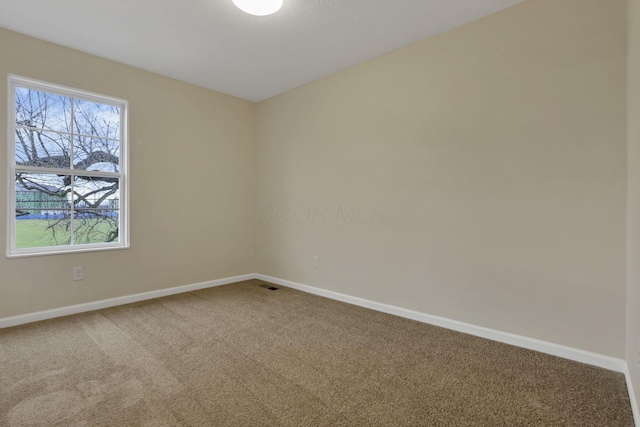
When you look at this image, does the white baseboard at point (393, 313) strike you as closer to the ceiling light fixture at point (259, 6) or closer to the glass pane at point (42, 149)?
the glass pane at point (42, 149)

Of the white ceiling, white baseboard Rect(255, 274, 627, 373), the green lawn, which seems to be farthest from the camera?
the green lawn

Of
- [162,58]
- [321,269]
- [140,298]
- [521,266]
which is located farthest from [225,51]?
[521,266]

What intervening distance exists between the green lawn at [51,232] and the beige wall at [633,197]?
425cm

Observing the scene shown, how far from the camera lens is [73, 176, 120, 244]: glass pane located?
3.12 meters

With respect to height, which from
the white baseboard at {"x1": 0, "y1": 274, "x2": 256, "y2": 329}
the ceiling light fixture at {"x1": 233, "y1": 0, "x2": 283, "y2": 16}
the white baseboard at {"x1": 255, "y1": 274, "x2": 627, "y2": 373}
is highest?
the ceiling light fixture at {"x1": 233, "y1": 0, "x2": 283, "y2": 16}

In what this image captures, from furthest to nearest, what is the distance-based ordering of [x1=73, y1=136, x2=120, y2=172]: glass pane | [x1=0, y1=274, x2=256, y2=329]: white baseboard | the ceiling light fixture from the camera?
[x1=73, y1=136, x2=120, y2=172]: glass pane
[x1=0, y1=274, x2=256, y2=329]: white baseboard
the ceiling light fixture

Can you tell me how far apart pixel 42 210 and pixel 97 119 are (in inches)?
41.3

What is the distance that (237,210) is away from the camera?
4352mm

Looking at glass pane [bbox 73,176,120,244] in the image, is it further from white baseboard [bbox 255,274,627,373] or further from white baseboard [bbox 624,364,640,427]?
white baseboard [bbox 624,364,640,427]

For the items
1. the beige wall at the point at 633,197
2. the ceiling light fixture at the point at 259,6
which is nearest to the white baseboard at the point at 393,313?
the beige wall at the point at 633,197

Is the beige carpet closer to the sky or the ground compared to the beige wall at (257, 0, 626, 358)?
closer to the ground

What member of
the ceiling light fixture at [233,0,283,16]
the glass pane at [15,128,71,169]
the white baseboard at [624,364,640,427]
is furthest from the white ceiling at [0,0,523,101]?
the white baseboard at [624,364,640,427]

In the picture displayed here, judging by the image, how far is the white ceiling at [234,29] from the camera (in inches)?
93.0

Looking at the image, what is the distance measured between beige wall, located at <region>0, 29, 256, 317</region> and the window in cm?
11
